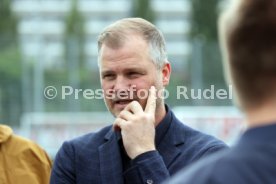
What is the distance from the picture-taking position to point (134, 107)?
2686 millimetres

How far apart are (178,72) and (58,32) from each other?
150 ft

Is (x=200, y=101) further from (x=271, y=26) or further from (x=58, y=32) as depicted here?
(x=58, y=32)

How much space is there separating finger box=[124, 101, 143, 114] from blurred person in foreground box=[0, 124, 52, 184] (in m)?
0.95

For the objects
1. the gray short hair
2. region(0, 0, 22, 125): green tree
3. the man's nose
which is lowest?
region(0, 0, 22, 125): green tree

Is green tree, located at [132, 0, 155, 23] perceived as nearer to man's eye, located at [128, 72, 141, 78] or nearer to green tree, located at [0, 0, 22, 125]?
green tree, located at [0, 0, 22, 125]

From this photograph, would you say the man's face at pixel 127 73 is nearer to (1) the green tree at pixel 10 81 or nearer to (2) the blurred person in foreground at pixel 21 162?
(2) the blurred person in foreground at pixel 21 162

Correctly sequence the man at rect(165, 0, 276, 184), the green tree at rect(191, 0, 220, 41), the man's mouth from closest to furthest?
the man at rect(165, 0, 276, 184)
the man's mouth
the green tree at rect(191, 0, 220, 41)

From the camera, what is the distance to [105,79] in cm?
282

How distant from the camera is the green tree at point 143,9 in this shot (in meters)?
43.3

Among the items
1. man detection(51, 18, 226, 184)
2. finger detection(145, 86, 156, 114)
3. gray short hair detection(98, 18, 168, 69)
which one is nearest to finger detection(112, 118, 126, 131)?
man detection(51, 18, 226, 184)

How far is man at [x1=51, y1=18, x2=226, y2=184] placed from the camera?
106 inches

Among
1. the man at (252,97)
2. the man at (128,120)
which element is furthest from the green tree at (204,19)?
the man at (252,97)

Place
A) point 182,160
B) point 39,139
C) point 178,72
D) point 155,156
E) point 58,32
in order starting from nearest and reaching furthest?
point 155,156
point 182,160
point 178,72
point 39,139
point 58,32

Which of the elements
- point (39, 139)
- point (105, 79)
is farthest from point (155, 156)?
point (39, 139)
